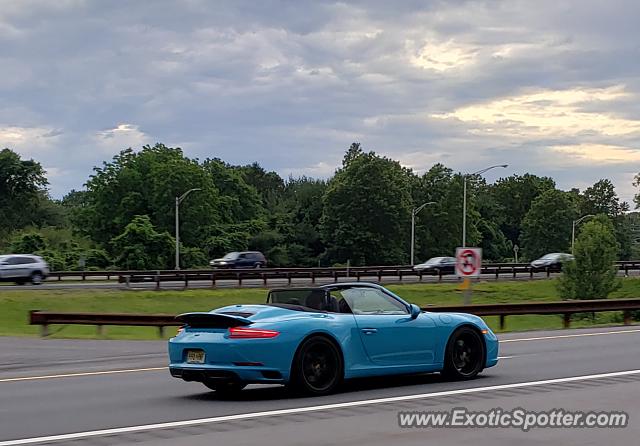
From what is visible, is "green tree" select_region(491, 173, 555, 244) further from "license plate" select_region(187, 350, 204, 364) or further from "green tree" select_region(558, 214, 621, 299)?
"license plate" select_region(187, 350, 204, 364)

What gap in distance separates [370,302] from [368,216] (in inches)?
3863

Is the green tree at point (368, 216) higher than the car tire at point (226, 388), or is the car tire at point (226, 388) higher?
the green tree at point (368, 216)

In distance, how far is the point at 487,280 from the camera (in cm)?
6806

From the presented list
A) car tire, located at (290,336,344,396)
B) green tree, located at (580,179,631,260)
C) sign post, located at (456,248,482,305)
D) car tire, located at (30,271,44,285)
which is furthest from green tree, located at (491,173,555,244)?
car tire, located at (290,336,344,396)

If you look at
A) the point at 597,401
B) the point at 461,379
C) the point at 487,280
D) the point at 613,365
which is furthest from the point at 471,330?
the point at 487,280

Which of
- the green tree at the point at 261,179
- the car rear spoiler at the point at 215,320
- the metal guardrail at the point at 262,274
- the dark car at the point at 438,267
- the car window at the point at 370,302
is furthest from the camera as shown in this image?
the green tree at the point at 261,179

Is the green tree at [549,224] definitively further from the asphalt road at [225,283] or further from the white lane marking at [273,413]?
the white lane marking at [273,413]

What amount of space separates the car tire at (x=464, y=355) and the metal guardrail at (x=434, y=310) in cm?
902

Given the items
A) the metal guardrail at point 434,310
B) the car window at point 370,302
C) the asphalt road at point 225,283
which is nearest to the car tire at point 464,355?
the car window at point 370,302

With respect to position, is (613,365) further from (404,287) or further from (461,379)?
(404,287)

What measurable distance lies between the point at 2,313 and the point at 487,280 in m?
38.0

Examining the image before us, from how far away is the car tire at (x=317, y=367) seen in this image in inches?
457

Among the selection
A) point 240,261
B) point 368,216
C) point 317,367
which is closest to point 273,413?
point 317,367

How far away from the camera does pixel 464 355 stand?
44.4 feet
